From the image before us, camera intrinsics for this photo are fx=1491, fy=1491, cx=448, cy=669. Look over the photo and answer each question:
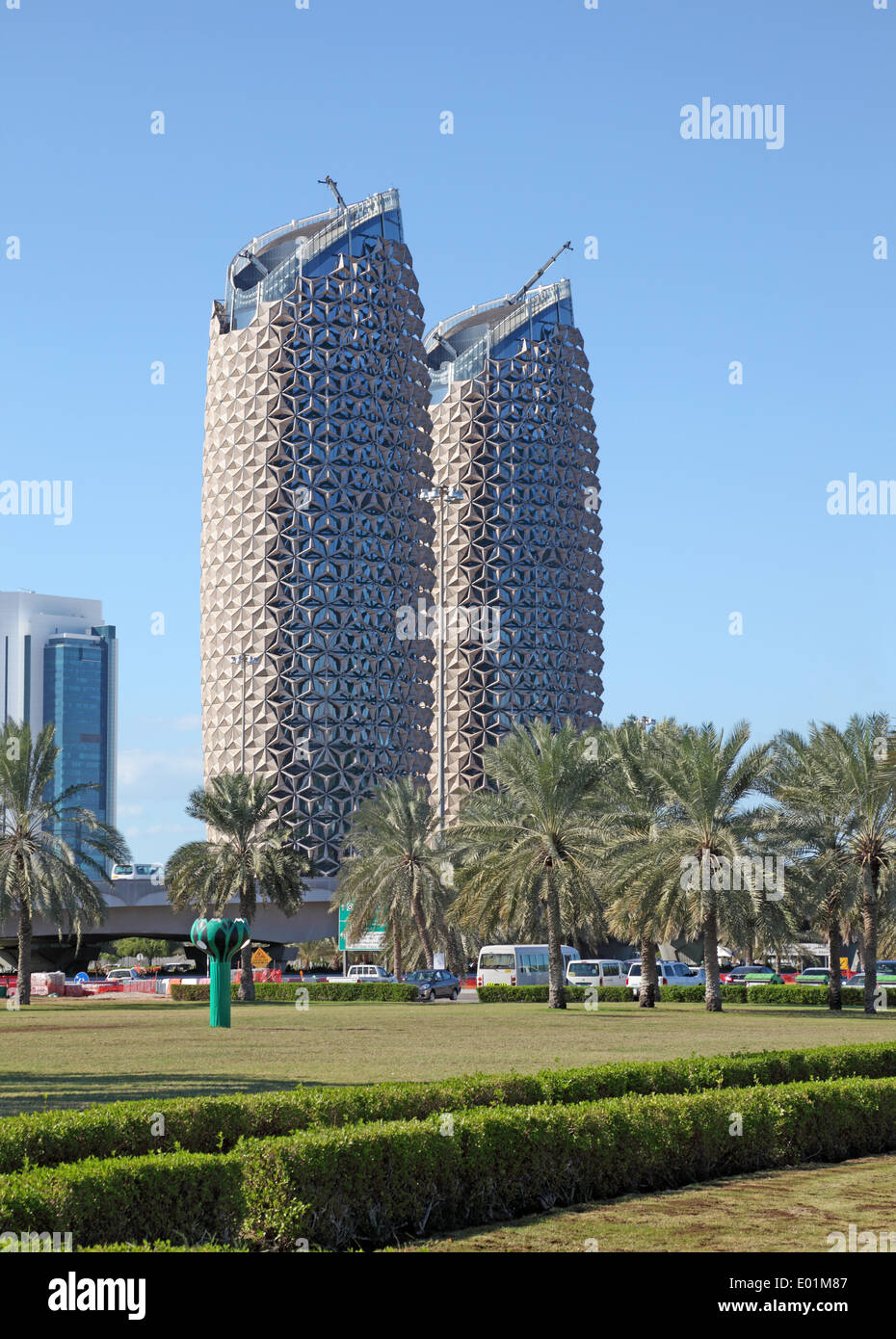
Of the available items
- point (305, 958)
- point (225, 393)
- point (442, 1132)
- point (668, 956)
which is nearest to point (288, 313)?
point (225, 393)

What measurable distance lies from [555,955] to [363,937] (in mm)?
22490

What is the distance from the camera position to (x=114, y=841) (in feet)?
160

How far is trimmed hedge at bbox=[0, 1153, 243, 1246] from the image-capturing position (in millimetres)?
9211

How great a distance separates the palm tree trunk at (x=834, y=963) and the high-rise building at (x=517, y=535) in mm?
87526

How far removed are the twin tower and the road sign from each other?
26787 millimetres

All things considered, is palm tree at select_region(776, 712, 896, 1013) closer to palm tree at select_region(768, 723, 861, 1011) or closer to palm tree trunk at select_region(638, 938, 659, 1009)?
palm tree at select_region(768, 723, 861, 1011)

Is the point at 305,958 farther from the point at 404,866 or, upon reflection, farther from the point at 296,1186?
the point at 296,1186

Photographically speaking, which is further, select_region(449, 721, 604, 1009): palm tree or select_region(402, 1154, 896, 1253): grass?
select_region(449, 721, 604, 1009): palm tree

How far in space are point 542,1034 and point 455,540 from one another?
110 m

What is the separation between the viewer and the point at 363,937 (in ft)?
220

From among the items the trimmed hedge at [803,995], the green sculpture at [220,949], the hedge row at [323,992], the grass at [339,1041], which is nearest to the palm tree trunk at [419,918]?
the hedge row at [323,992]

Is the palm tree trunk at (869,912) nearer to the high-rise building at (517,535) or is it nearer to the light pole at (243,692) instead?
the light pole at (243,692)

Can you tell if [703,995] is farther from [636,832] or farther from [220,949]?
[220,949]

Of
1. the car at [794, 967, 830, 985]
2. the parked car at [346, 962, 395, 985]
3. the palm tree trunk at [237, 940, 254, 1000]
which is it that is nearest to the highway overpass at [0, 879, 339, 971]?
the parked car at [346, 962, 395, 985]
